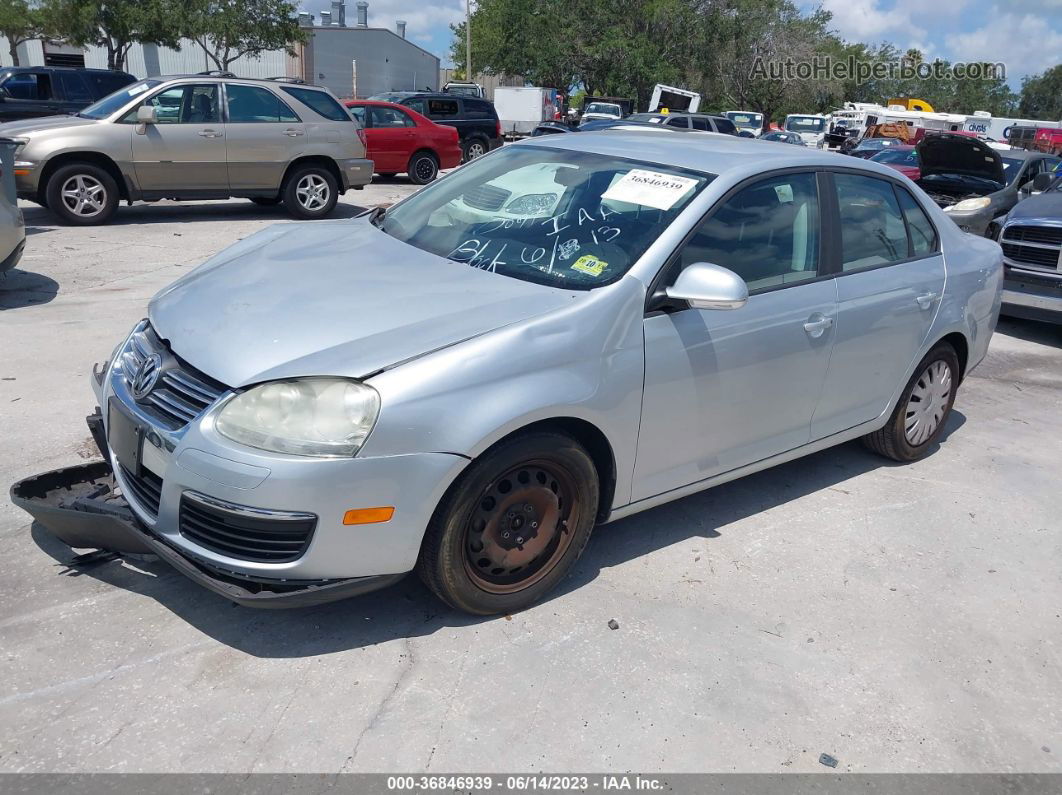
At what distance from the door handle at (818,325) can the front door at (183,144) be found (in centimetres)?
903

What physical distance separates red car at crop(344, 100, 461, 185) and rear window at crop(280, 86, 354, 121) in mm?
4352

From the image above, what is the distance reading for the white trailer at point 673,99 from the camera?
3591cm

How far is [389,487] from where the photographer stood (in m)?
2.88

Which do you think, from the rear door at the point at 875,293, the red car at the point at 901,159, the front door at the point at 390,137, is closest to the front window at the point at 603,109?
the front door at the point at 390,137

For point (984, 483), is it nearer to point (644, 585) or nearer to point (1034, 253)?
point (644, 585)

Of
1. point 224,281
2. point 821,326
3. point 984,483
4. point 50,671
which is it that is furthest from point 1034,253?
point 50,671

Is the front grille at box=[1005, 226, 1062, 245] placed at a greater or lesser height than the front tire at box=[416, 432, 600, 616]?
greater

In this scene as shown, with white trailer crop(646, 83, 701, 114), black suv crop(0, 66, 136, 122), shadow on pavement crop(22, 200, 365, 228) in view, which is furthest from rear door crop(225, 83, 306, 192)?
white trailer crop(646, 83, 701, 114)

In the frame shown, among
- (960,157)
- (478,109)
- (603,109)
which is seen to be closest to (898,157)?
(960,157)

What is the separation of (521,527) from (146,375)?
4.66 feet

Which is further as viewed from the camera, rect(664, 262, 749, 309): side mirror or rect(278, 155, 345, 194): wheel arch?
rect(278, 155, 345, 194): wheel arch

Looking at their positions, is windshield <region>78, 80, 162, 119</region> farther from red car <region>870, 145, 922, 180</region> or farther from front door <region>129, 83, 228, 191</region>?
red car <region>870, 145, 922, 180</region>

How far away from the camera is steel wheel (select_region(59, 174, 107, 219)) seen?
1041 cm

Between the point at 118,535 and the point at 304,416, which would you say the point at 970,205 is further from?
the point at 118,535
